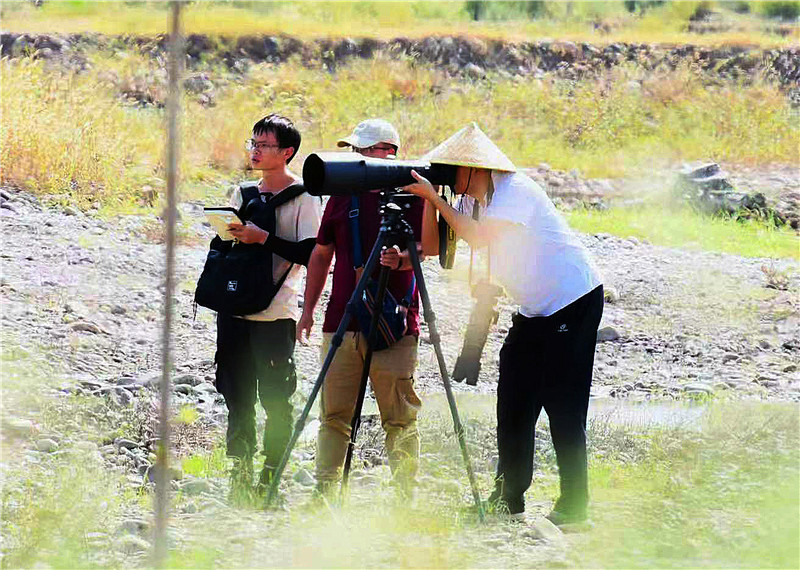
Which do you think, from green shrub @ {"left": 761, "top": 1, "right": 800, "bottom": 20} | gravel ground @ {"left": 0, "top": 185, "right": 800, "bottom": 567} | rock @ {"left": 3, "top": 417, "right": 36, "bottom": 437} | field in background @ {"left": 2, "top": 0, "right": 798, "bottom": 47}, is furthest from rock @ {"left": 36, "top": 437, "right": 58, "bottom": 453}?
green shrub @ {"left": 761, "top": 1, "right": 800, "bottom": 20}

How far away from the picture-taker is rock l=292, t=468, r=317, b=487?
14.9 ft

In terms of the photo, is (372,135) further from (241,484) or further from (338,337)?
(241,484)

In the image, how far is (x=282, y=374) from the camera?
4059 millimetres

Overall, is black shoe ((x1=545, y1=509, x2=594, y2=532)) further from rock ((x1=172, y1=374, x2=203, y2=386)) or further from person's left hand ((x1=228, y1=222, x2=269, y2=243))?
rock ((x1=172, y1=374, x2=203, y2=386))

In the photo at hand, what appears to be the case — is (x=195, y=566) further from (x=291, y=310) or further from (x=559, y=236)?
(x=559, y=236)

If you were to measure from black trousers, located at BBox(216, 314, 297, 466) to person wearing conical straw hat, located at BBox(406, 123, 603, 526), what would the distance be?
2.08 feet

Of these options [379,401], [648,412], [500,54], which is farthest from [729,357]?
[500,54]

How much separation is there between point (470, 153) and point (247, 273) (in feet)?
2.82

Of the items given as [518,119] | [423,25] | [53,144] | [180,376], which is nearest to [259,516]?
[180,376]

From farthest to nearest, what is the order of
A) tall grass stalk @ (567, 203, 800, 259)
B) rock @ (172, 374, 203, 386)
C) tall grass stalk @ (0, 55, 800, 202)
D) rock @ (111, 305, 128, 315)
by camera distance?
tall grass stalk @ (567, 203, 800, 259) → tall grass stalk @ (0, 55, 800, 202) → rock @ (111, 305, 128, 315) → rock @ (172, 374, 203, 386)

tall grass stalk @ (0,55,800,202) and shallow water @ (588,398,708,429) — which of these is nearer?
shallow water @ (588,398,708,429)

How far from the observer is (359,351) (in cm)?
389

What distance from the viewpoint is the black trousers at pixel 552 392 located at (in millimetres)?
3756

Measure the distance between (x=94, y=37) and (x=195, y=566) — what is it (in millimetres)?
12510
